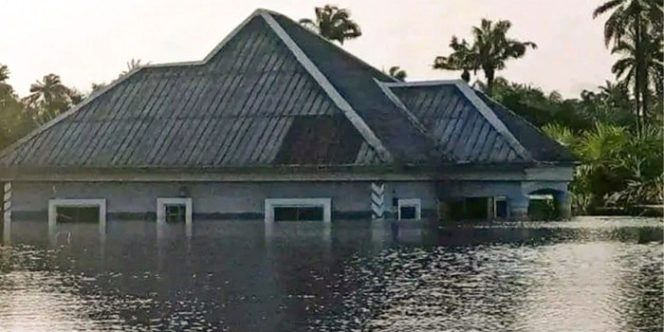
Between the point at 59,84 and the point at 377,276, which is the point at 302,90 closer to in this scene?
the point at 377,276

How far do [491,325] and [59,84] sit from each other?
12790 cm

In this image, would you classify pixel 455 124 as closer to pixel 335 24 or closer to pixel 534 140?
pixel 534 140

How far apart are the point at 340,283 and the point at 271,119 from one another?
34221mm

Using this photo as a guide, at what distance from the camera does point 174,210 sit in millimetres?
52125

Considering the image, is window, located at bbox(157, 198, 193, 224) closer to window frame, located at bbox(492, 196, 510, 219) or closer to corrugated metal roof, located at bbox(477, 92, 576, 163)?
window frame, located at bbox(492, 196, 510, 219)

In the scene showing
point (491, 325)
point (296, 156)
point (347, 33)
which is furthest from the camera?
point (347, 33)

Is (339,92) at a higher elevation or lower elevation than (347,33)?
lower

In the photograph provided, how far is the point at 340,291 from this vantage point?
18.0 metres

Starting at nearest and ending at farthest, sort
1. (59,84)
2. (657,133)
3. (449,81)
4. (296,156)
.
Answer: (296,156)
(449,81)
(657,133)
(59,84)

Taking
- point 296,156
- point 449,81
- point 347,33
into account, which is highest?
point 347,33

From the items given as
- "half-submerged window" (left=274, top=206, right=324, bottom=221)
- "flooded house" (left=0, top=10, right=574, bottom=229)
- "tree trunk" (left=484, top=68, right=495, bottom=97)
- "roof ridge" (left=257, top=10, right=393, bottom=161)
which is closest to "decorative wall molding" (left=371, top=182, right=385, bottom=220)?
"flooded house" (left=0, top=10, right=574, bottom=229)

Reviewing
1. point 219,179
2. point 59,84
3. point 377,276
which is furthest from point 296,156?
point 59,84

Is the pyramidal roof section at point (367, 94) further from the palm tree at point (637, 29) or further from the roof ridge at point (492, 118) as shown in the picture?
the palm tree at point (637, 29)

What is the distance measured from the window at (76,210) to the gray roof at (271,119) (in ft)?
5.37
